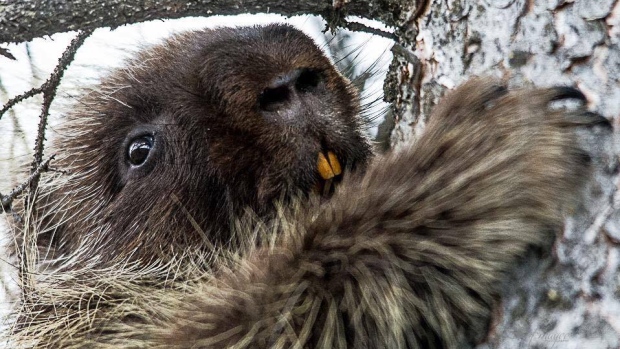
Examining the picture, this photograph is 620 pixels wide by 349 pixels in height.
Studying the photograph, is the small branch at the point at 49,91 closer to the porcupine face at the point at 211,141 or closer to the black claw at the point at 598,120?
the porcupine face at the point at 211,141

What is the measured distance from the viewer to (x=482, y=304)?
137 cm

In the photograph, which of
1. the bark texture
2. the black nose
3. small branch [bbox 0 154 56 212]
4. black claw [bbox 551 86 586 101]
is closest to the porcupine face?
the black nose

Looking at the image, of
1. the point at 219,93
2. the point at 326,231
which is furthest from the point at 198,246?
the point at 326,231

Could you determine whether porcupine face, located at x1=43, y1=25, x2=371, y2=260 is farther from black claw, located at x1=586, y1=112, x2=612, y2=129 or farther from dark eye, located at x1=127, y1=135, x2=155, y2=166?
black claw, located at x1=586, y1=112, x2=612, y2=129

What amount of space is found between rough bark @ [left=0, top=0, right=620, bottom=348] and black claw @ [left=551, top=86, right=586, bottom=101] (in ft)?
0.05

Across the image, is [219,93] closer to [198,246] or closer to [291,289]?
[198,246]

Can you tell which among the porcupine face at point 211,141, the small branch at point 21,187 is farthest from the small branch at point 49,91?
the porcupine face at point 211,141

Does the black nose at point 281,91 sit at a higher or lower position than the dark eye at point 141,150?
higher

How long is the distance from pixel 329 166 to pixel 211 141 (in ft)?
1.10

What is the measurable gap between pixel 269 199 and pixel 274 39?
0.46 metres


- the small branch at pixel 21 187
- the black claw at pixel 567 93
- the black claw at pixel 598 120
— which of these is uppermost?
the black claw at pixel 567 93

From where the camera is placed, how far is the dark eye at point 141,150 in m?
1.98

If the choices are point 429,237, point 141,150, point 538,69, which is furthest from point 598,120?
point 141,150

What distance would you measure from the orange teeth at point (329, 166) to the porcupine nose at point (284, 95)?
14cm
